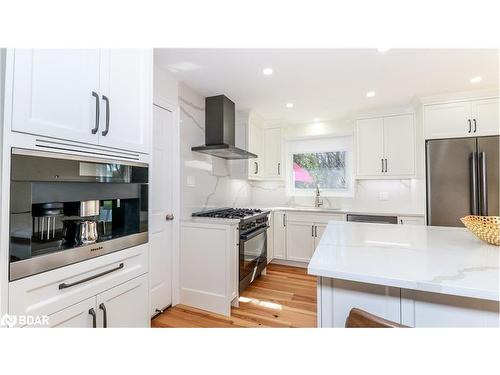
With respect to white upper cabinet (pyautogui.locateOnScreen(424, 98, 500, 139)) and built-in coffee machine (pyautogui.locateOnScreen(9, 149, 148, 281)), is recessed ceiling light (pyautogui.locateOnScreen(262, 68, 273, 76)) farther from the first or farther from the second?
white upper cabinet (pyautogui.locateOnScreen(424, 98, 500, 139))

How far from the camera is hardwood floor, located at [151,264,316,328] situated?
6.57 ft

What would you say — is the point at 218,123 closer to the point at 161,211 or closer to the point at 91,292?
the point at 161,211

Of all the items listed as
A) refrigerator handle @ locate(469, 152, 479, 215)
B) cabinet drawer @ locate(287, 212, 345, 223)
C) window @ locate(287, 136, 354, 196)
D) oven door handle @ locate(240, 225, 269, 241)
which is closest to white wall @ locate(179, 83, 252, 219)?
oven door handle @ locate(240, 225, 269, 241)

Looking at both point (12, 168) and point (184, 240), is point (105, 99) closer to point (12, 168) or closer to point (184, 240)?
point (12, 168)

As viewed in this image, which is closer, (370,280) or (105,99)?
(370,280)

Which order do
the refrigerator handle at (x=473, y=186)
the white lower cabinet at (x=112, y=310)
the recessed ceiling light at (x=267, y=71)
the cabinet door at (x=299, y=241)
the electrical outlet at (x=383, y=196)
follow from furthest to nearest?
1. the electrical outlet at (x=383, y=196)
2. the cabinet door at (x=299, y=241)
3. the refrigerator handle at (x=473, y=186)
4. the recessed ceiling light at (x=267, y=71)
5. the white lower cabinet at (x=112, y=310)

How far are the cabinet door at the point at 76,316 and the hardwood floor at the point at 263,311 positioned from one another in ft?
3.89

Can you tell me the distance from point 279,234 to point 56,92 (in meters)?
3.09

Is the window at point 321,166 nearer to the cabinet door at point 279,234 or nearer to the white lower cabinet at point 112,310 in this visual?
the cabinet door at point 279,234

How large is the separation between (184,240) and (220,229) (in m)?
0.45

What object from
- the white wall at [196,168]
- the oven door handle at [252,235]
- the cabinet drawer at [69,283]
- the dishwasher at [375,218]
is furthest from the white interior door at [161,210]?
the dishwasher at [375,218]

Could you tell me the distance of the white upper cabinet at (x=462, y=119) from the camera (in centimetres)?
253
